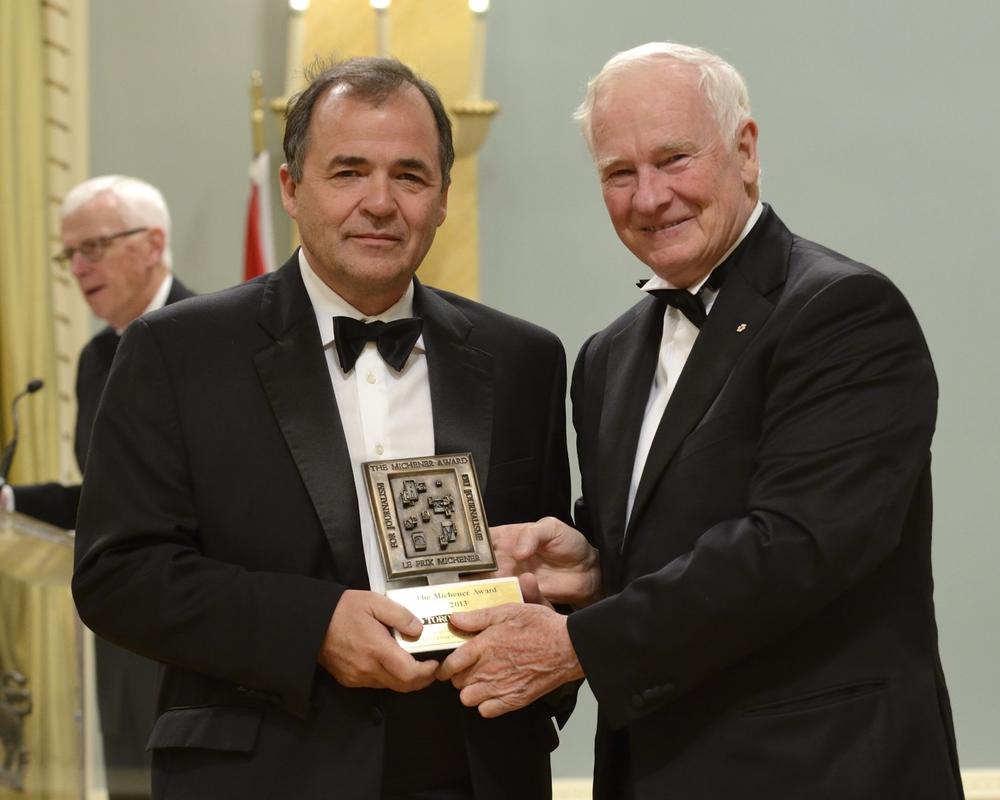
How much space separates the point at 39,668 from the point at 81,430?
1.18 metres

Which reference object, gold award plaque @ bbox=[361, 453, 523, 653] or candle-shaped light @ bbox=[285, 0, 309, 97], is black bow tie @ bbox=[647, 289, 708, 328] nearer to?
gold award plaque @ bbox=[361, 453, 523, 653]

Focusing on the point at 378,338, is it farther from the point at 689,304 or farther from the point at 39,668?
the point at 39,668

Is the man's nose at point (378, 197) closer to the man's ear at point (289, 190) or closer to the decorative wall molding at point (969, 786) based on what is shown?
the man's ear at point (289, 190)

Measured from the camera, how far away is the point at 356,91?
2625 mm

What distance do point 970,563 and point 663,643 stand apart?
372 cm

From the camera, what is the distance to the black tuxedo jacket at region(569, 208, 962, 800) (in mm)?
2297

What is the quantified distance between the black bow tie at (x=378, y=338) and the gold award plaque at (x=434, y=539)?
245 millimetres

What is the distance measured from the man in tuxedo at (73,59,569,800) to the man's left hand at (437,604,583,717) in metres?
0.08

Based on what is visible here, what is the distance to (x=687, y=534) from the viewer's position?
8.07 feet

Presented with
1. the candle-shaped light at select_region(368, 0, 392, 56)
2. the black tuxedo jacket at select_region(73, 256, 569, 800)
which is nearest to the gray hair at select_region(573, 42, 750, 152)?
the black tuxedo jacket at select_region(73, 256, 569, 800)

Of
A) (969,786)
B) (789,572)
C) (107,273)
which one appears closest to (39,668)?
(107,273)

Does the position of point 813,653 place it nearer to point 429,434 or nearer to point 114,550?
point 429,434

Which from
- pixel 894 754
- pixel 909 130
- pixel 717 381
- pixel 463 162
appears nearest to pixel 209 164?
pixel 463 162

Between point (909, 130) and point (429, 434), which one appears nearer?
point (429, 434)
